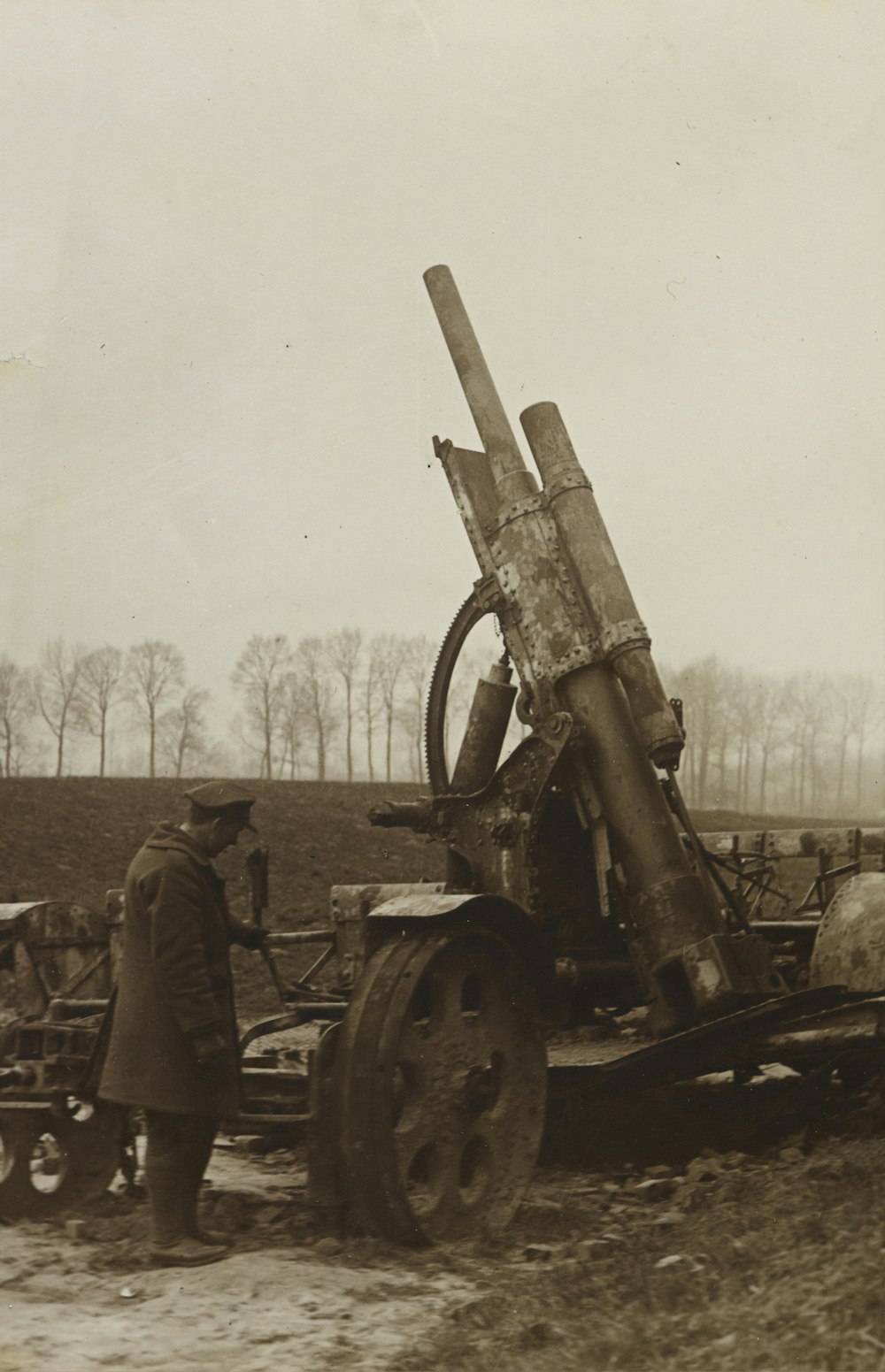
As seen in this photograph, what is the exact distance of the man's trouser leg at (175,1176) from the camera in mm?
4375

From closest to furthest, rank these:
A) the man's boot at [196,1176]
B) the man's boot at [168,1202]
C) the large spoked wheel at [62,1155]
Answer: the man's boot at [168,1202]
the man's boot at [196,1176]
the large spoked wheel at [62,1155]

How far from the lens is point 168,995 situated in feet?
14.7

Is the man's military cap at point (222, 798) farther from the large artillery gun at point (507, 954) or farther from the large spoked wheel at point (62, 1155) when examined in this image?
the large spoked wheel at point (62, 1155)

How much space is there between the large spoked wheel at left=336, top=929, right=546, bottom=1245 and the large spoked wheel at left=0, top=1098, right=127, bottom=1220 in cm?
108

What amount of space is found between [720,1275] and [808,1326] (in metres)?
0.55

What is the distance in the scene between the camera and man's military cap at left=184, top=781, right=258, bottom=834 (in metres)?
4.75

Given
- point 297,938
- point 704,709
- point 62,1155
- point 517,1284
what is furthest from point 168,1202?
point 704,709

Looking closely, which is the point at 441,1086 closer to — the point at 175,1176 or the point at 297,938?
the point at 175,1176

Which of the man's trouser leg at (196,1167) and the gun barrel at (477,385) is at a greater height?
the gun barrel at (477,385)

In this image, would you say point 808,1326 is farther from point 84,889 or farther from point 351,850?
point 351,850

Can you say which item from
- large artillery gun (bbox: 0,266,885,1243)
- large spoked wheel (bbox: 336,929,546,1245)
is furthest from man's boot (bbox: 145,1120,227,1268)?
large spoked wheel (bbox: 336,929,546,1245)

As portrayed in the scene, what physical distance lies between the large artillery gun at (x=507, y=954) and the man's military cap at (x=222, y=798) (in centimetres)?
58

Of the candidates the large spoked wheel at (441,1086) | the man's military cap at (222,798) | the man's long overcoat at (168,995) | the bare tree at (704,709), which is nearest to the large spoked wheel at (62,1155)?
the man's long overcoat at (168,995)

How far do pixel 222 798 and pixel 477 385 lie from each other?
109 inches
